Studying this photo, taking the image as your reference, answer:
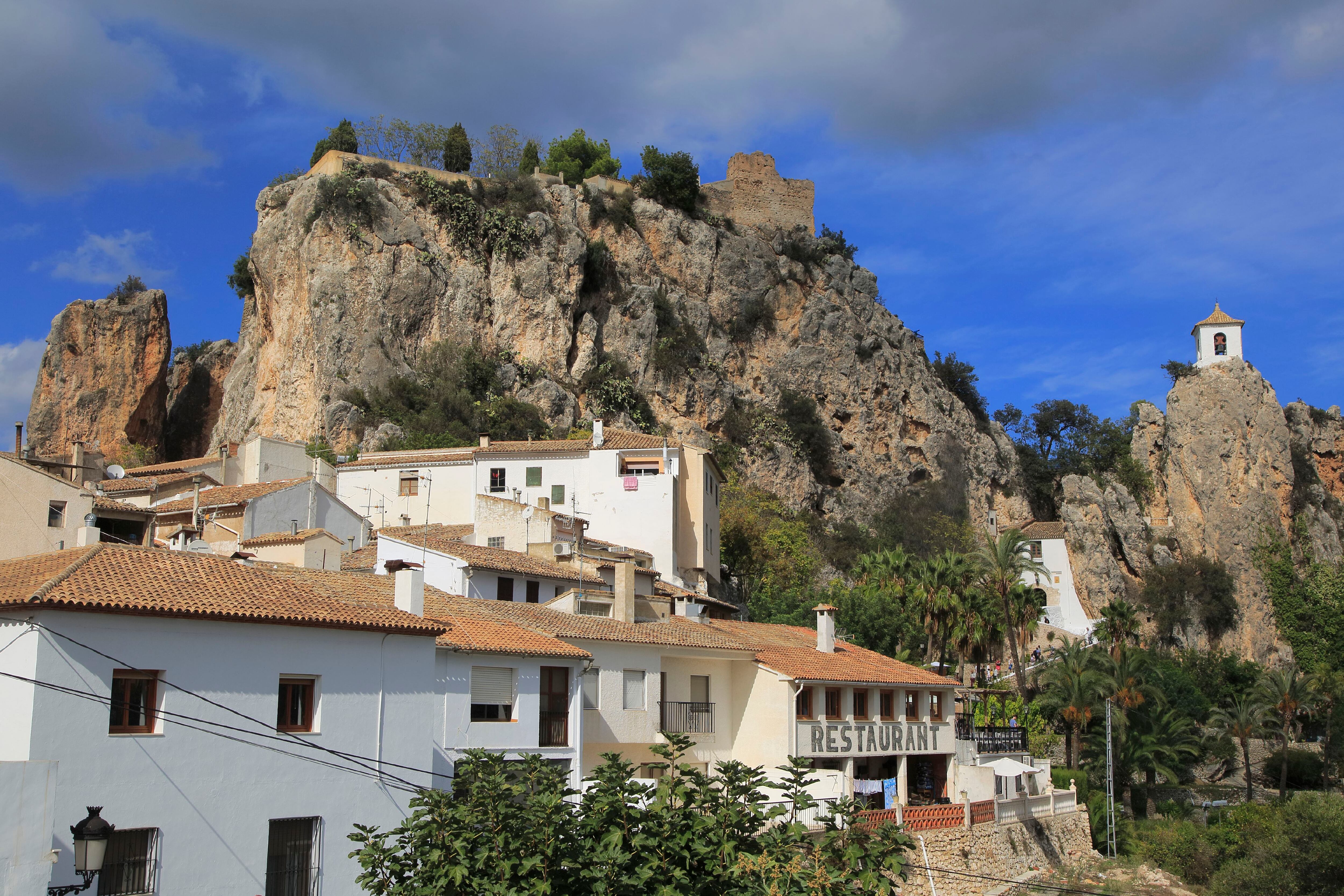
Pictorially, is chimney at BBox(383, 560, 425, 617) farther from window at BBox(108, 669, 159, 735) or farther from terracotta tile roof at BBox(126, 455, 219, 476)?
terracotta tile roof at BBox(126, 455, 219, 476)

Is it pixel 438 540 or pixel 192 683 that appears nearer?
pixel 192 683

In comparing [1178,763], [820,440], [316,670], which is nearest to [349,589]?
[316,670]

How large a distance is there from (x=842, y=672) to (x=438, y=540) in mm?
13825

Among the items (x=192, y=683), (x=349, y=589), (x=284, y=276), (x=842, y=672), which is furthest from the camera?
(x=284, y=276)

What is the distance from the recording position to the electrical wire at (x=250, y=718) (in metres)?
18.8

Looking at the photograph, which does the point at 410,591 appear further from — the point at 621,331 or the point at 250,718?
the point at 621,331

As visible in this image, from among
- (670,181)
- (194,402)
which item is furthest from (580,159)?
(194,402)

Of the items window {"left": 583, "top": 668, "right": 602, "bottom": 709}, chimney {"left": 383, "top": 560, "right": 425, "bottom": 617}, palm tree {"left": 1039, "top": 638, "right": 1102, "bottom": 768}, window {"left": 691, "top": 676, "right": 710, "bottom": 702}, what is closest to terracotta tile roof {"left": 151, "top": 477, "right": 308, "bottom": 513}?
Result: window {"left": 583, "top": 668, "right": 602, "bottom": 709}

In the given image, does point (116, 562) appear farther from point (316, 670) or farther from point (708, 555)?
point (708, 555)

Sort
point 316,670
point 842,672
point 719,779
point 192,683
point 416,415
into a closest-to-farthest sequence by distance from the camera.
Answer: point 719,779 → point 192,683 → point 316,670 → point 842,672 → point 416,415

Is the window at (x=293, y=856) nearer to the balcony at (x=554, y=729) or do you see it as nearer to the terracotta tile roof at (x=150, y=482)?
the balcony at (x=554, y=729)

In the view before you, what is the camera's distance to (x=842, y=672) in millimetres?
35500

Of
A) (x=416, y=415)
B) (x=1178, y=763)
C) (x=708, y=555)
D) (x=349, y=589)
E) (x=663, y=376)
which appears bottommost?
(x=1178, y=763)

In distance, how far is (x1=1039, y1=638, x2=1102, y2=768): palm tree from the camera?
4584 cm
